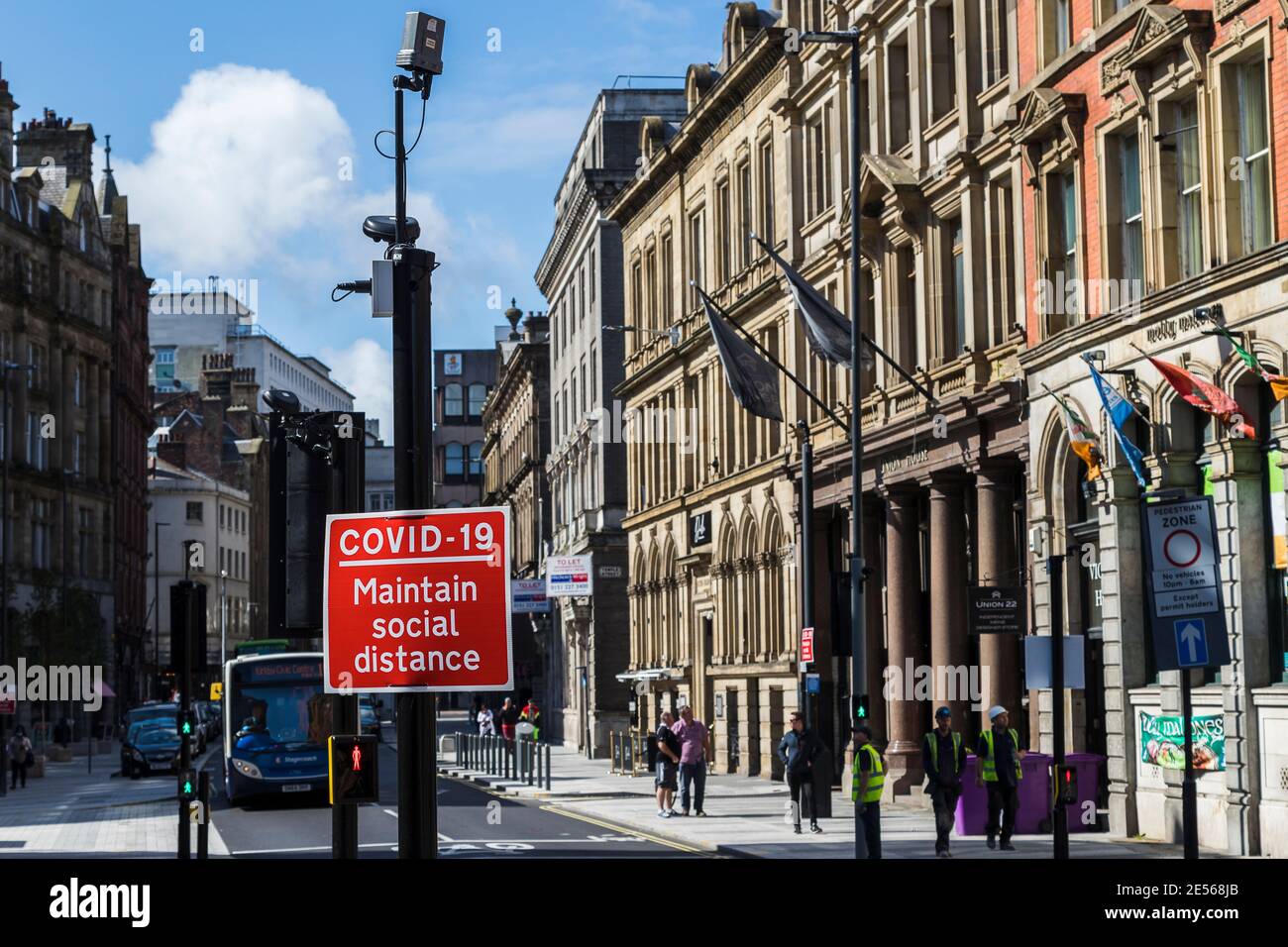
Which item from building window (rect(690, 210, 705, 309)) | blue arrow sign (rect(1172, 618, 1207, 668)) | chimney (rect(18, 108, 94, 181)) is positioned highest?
chimney (rect(18, 108, 94, 181))

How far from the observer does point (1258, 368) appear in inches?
910

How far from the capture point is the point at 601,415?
234ft

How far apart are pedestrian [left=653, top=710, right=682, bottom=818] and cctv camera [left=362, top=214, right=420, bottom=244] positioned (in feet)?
74.7

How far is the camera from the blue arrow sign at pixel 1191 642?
691 inches

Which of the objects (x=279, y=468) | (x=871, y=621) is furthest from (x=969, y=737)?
(x=279, y=468)

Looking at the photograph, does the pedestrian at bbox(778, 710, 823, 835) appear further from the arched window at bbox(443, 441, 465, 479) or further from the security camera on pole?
the arched window at bbox(443, 441, 465, 479)

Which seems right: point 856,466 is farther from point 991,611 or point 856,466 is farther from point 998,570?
point 998,570

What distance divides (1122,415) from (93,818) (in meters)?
21.3

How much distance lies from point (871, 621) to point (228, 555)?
351 feet

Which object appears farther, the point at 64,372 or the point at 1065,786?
the point at 64,372

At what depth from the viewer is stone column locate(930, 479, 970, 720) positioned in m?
35.5

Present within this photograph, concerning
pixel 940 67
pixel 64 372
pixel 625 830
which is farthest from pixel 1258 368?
pixel 64 372

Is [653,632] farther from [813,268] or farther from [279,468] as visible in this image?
[279,468]

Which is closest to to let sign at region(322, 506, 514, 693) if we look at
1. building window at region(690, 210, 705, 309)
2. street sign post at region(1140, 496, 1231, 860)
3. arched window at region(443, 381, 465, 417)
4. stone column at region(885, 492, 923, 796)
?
street sign post at region(1140, 496, 1231, 860)
